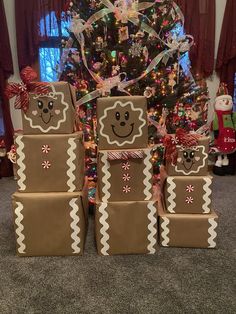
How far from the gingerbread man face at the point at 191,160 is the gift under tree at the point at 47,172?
0.56 metres

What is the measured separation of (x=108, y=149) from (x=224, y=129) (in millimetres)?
1953

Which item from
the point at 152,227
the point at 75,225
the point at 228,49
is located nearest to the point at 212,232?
the point at 152,227

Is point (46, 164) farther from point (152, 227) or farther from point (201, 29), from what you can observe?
point (201, 29)

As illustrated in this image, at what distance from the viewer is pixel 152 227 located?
1711mm

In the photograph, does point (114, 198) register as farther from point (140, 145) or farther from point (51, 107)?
point (51, 107)

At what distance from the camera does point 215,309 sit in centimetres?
130

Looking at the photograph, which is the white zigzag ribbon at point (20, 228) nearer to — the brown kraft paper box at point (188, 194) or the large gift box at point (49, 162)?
the large gift box at point (49, 162)

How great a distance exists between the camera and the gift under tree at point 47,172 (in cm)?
159

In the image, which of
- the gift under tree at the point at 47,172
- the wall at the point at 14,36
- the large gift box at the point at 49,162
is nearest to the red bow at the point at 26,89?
the gift under tree at the point at 47,172

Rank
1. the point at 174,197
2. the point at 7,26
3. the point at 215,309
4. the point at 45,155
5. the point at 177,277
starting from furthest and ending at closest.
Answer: the point at 7,26
the point at 174,197
the point at 45,155
the point at 177,277
the point at 215,309

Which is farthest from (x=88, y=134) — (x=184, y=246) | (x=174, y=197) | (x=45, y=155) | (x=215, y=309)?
(x=215, y=309)

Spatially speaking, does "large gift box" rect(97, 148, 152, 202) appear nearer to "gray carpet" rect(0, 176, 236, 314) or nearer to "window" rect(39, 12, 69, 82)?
"gray carpet" rect(0, 176, 236, 314)

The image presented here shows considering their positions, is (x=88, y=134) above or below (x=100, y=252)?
above

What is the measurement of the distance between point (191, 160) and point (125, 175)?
38 centimetres
